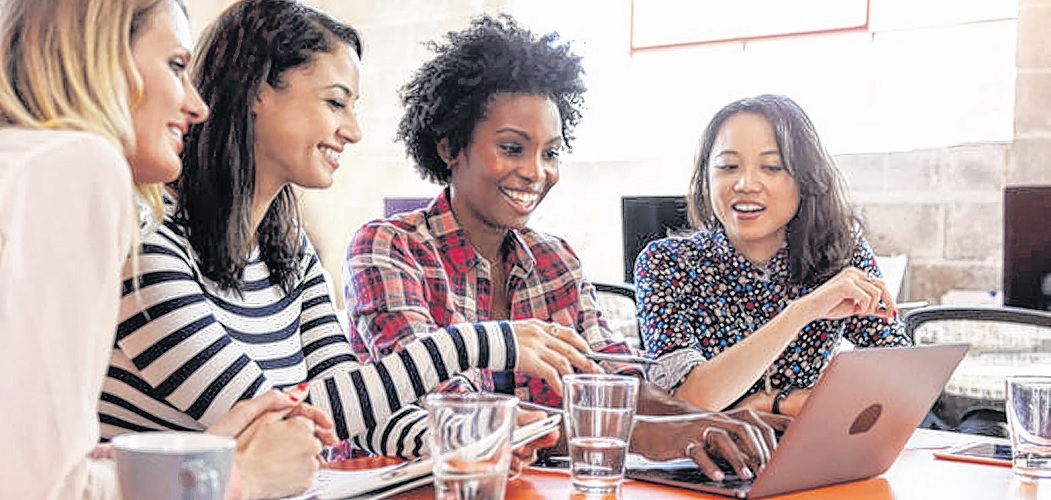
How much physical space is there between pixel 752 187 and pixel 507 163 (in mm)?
465

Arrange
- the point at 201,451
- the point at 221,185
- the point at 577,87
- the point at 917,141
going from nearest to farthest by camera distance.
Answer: the point at 201,451
the point at 221,185
the point at 577,87
the point at 917,141

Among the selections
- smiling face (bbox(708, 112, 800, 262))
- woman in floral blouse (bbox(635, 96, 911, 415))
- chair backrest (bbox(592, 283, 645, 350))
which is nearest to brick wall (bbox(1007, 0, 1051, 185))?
chair backrest (bbox(592, 283, 645, 350))

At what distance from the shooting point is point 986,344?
8.57 feet

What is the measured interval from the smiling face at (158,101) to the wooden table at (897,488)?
1.18ft

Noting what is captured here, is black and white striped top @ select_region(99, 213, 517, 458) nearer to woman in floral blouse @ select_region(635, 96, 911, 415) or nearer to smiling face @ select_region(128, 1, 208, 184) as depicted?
smiling face @ select_region(128, 1, 208, 184)

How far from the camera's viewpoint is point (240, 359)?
4.13ft

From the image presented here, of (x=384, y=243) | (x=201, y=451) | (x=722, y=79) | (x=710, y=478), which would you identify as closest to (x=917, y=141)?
(x=722, y=79)

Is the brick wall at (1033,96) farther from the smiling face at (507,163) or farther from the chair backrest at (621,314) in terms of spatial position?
the smiling face at (507,163)

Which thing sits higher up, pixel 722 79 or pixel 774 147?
pixel 722 79

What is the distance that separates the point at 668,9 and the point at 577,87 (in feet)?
7.80

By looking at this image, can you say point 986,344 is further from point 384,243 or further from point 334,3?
point 334,3

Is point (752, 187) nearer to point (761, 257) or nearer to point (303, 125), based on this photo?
point (761, 257)

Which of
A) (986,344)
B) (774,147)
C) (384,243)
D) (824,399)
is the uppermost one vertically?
(774,147)

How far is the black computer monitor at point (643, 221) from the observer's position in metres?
3.64
